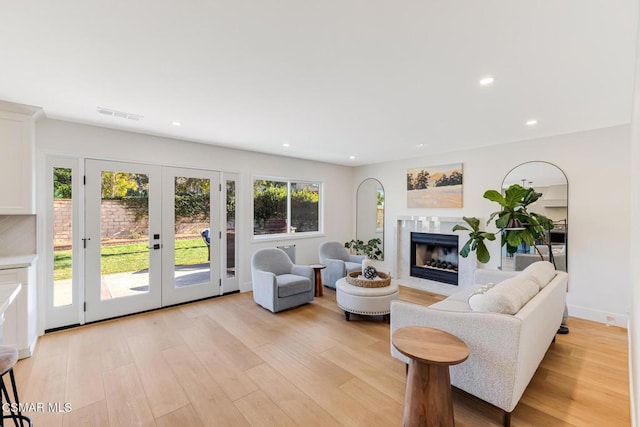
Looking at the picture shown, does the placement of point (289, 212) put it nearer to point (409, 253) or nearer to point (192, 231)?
point (192, 231)

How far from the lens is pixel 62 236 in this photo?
11.1 feet

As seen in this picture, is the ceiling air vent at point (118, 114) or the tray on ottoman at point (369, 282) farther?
the tray on ottoman at point (369, 282)

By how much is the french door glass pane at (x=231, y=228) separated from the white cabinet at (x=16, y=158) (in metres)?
2.37

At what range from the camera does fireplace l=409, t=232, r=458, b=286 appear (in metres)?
5.10

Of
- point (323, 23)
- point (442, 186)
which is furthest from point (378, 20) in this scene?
point (442, 186)

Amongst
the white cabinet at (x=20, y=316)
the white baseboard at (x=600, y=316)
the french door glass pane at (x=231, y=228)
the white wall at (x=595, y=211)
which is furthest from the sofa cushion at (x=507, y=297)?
the white cabinet at (x=20, y=316)

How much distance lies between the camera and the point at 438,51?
189 cm

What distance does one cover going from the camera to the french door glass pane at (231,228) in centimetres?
478

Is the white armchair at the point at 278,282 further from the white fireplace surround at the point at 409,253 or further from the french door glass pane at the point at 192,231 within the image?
the white fireplace surround at the point at 409,253

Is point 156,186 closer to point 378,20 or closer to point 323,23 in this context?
point 323,23

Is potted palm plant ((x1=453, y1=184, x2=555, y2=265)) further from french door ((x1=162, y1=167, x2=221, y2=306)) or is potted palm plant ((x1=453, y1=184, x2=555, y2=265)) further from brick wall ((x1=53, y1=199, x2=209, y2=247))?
brick wall ((x1=53, y1=199, x2=209, y2=247))

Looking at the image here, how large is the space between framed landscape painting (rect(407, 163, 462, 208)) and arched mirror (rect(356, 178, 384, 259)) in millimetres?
775

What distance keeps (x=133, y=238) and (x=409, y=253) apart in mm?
4815

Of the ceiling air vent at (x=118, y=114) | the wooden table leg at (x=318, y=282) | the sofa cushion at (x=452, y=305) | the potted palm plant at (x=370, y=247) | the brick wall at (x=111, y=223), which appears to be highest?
the ceiling air vent at (x=118, y=114)
